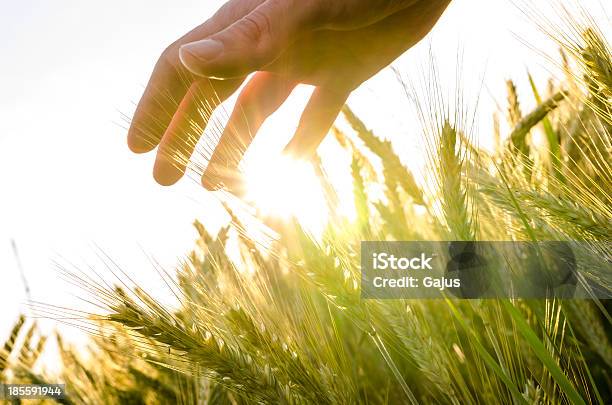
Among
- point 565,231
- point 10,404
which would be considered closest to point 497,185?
point 565,231

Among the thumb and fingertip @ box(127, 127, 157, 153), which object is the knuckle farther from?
fingertip @ box(127, 127, 157, 153)

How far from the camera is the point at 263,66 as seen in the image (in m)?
1.03

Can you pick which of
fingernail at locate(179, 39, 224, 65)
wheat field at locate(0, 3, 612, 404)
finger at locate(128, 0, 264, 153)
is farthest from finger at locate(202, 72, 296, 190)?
fingernail at locate(179, 39, 224, 65)

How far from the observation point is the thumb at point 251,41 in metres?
0.92

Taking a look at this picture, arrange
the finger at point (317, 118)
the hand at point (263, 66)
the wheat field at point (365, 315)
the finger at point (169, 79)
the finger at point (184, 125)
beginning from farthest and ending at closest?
the finger at point (317, 118)
the finger at point (169, 79)
the finger at point (184, 125)
the hand at point (263, 66)
the wheat field at point (365, 315)

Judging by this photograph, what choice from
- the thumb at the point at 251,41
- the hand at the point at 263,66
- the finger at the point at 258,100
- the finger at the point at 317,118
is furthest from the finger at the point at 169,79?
the thumb at the point at 251,41

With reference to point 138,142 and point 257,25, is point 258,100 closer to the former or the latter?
point 138,142

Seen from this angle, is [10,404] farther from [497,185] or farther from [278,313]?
[497,185]

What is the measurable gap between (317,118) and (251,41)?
686 mm

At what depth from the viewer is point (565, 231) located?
982 millimetres

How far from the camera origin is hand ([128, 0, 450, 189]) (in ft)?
3.20

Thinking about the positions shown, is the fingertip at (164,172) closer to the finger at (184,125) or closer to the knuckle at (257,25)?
the finger at (184,125)

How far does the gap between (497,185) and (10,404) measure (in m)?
1.08

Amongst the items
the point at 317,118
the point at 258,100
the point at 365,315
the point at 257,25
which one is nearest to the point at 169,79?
the point at 258,100
